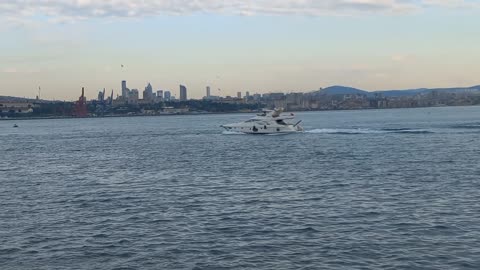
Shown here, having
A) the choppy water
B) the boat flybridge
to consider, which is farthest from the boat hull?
the choppy water

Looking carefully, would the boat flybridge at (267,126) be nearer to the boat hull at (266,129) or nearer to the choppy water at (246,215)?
the boat hull at (266,129)

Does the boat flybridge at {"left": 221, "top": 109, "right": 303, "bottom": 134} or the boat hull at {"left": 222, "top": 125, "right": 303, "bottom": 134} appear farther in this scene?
the boat flybridge at {"left": 221, "top": 109, "right": 303, "bottom": 134}

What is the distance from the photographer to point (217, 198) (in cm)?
2688

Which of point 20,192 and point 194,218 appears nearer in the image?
point 194,218

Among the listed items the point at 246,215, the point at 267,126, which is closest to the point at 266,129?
the point at 267,126

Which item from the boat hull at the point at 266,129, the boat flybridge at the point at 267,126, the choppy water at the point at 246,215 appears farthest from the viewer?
the boat flybridge at the point at 267,126

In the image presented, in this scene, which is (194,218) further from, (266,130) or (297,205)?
(266,130)

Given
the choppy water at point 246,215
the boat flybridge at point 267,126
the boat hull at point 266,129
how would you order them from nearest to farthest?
1. the choppy water at point 246,215
2. the boat hull at point 266,129
3. the boat flybridge at point 267,126

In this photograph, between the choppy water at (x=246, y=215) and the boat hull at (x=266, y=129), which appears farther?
the boat hull at (x=266, y=129)

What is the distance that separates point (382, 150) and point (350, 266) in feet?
115

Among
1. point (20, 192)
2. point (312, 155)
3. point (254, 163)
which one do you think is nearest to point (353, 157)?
point (312, 155)

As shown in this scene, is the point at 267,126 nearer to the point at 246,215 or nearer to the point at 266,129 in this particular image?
the point at 266,129

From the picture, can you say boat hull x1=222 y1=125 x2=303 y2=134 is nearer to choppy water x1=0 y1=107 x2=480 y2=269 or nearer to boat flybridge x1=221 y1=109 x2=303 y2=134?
boat flybridge x1=221 y1=109 x2=303 y2=134

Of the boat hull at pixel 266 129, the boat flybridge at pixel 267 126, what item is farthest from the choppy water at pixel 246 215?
the boat flybridge at pixel 267 126
